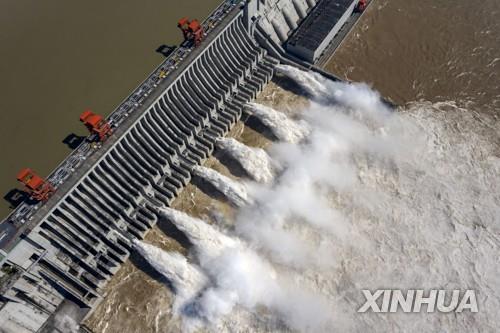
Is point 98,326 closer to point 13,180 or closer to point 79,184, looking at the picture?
point 79,184

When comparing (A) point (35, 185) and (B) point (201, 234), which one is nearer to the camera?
(A) point (35, 185)

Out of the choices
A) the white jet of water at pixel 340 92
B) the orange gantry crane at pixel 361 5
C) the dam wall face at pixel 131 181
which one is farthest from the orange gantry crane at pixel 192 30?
the orange gantry crane at pixel 361 5

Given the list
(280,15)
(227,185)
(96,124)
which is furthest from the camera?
(280,15)

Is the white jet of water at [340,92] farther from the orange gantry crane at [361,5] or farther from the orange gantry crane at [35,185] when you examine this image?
the orange gantry crane at [35,185]

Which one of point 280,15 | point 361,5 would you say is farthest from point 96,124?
point 361,5

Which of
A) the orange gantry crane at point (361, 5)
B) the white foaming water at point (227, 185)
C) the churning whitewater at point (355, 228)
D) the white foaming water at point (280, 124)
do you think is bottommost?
the churning whitewater at point (355, 228)

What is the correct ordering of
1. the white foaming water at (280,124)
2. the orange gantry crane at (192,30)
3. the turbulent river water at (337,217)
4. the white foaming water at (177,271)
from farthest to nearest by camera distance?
1. the white foaming water at (280,124)
2. the orange gantry crane at (192,30)
3. the white foaming water at (177,271)
4. the turbulent river water at (337,217)

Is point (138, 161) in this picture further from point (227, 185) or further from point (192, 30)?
point (192, 30)
